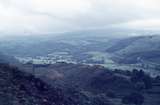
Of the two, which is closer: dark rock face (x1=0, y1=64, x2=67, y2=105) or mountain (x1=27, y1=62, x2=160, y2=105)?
dark rock face (x1=0, y1=64, x2=67, y2=105)

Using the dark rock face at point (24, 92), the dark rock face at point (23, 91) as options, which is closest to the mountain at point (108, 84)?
the dark rock face at point (24, 92)

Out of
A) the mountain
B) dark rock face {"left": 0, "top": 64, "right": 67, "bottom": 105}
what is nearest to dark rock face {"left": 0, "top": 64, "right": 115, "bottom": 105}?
dark rock face {"left": 0, "top": 64, "right": 67, "bottom": 105}

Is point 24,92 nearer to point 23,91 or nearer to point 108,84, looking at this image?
point 23,91

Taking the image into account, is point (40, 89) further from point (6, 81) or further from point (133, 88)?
point (133, 88)

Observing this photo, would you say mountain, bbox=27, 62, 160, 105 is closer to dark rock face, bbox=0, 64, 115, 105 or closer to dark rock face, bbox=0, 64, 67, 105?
dark rock face, bbox=0, 64, 115, 105

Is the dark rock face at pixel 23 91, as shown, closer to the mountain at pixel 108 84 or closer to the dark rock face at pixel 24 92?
the dark rock face at pixel 24 92

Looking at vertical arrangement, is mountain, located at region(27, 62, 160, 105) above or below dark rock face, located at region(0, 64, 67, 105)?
Answer: below

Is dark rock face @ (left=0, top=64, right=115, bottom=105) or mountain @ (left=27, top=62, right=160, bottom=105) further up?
dark rock face @ (left=0, top=64, right=115, bottom=105)

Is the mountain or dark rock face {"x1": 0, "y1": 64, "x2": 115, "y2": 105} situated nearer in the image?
dark rock face {"x1": 0, "y1": 64, "x2": 115, "y2": 105}

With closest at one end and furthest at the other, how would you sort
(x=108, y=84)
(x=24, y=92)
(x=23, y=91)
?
1. (x=24, y=92)
2. (x=23, y=91)
3. (x=108, y=84)

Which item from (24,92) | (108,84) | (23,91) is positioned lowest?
(108,84)

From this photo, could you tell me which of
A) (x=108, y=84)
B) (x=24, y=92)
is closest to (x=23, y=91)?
(x=24, y=92)

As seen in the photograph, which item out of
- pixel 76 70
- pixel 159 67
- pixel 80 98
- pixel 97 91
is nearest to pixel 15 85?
pixel 80 98
